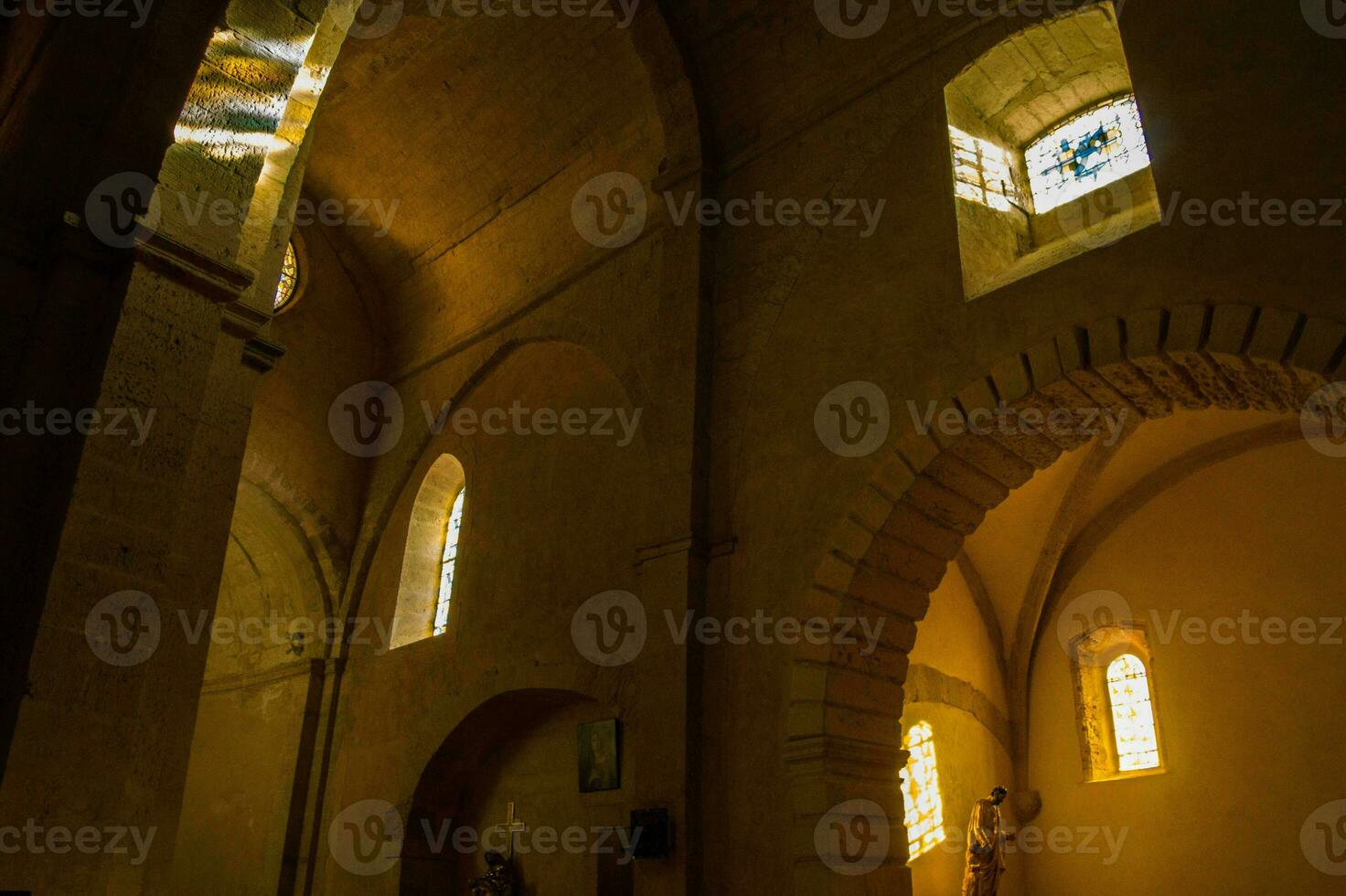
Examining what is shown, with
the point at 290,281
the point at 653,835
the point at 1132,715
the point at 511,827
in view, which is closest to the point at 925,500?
the point at 653,835

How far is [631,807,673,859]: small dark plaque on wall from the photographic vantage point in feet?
23.7

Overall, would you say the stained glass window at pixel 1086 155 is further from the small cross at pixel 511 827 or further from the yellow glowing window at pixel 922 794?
the small cross at pixel 511 827

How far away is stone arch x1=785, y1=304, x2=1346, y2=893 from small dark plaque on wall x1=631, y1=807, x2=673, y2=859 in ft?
3.10

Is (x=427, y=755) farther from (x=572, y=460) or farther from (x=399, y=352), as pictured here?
(x=399, y=352)

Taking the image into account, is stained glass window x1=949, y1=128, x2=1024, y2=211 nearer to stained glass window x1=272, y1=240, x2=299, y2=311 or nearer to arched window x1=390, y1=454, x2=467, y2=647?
arched window x1=390, y1=454, x2=467, y2=647

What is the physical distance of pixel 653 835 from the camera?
7258 mm

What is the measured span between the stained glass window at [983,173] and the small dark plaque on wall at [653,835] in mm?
4828

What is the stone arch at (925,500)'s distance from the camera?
623cm

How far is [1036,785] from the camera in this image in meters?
10.9

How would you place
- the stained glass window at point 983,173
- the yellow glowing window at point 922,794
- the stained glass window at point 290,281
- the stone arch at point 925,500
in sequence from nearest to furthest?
the stone arch at point 925,500 < the stained glass window at point 983,173 < the yellow glowing window at point 922,794 < the stained glass window at point 290,281

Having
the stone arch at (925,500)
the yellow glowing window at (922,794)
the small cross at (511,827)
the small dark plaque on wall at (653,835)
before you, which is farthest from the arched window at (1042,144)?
the small cross at (511,827)

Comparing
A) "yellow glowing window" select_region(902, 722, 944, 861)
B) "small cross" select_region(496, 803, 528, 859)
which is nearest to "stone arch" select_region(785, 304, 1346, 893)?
"yellow glowing window" select_region(902, 722, 944, 861)

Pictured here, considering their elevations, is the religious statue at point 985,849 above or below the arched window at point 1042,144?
below

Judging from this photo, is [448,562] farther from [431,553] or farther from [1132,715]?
[1132,715]
